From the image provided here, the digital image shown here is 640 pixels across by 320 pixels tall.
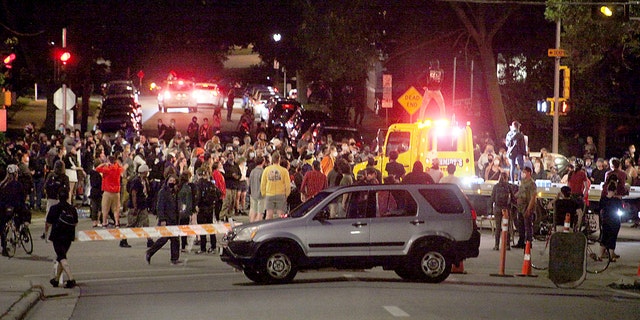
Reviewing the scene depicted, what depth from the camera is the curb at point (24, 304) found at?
1352cm

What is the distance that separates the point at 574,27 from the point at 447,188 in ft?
56.2

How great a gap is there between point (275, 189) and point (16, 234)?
16.7 ft

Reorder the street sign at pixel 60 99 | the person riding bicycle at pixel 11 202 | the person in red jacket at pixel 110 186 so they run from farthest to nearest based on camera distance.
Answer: the street sign at pixel 60 99 → the person in red jacket at pixel 110 186 → the person riding bicycle at pixel 11 202

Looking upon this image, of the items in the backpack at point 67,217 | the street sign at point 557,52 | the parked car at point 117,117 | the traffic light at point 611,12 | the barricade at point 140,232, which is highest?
the street sign at point 557,52

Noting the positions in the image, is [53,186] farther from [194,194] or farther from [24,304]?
[24,304]

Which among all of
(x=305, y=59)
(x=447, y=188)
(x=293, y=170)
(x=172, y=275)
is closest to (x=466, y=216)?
(x=447, y=188)

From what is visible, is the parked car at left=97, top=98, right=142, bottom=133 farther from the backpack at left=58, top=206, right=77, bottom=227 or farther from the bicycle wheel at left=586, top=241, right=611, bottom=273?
the backpack at left=58, top=206, right=77, bottom=227

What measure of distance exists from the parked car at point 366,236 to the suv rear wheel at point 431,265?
0.02 metres

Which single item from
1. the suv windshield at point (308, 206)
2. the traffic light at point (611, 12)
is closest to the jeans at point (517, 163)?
the traffic light at point (611, 12)

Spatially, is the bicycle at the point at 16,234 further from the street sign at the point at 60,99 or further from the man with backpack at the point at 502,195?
the street sign at the point at 60,99

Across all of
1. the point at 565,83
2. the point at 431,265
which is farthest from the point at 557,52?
the point at 431,265

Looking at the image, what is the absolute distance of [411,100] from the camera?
104 feet

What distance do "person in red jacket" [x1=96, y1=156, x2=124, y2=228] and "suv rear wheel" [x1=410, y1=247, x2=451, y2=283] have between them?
9.91m

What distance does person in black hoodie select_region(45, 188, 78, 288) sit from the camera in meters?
16.4
